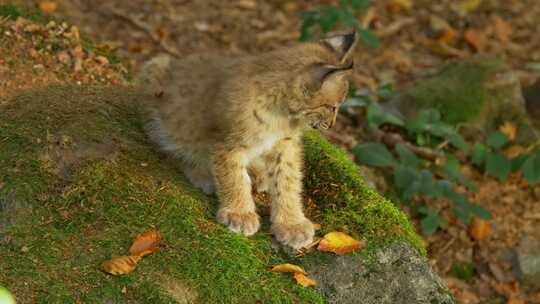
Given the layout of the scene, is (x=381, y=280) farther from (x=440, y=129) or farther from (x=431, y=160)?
(x=431, y=160)

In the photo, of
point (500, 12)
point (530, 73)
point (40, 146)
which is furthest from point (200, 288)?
point (500, 12)

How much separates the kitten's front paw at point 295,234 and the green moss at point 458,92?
13.7ft

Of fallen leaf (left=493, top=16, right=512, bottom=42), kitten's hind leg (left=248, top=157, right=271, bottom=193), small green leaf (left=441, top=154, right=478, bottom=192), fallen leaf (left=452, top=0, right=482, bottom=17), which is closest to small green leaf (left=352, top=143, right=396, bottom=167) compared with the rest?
small green leaf (left=441, top=154, right=478, bottom=192)

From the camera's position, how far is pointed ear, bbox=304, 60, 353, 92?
3.94 m

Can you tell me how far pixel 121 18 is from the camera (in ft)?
31.8

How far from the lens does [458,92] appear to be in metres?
8.15

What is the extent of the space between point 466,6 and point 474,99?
3291 mm

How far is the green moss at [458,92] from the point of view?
8.06 meters

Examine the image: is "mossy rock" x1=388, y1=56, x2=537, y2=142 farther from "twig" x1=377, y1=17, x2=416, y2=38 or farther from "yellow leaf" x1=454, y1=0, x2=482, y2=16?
"yellow leaf" x1=454, y1=0, x2=482, y2=16

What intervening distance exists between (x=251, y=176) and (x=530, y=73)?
6134 millimetres

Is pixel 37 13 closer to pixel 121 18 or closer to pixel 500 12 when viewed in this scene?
pixel 121 18

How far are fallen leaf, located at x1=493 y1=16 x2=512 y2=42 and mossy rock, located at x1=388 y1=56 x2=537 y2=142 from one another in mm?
2156

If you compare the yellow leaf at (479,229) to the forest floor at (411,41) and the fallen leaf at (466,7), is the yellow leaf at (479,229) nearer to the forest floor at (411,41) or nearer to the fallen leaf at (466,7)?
the forest floor at (411,41)

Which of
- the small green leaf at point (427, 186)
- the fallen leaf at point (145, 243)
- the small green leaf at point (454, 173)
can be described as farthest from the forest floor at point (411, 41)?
the fallen leaf at point (145, 243)
